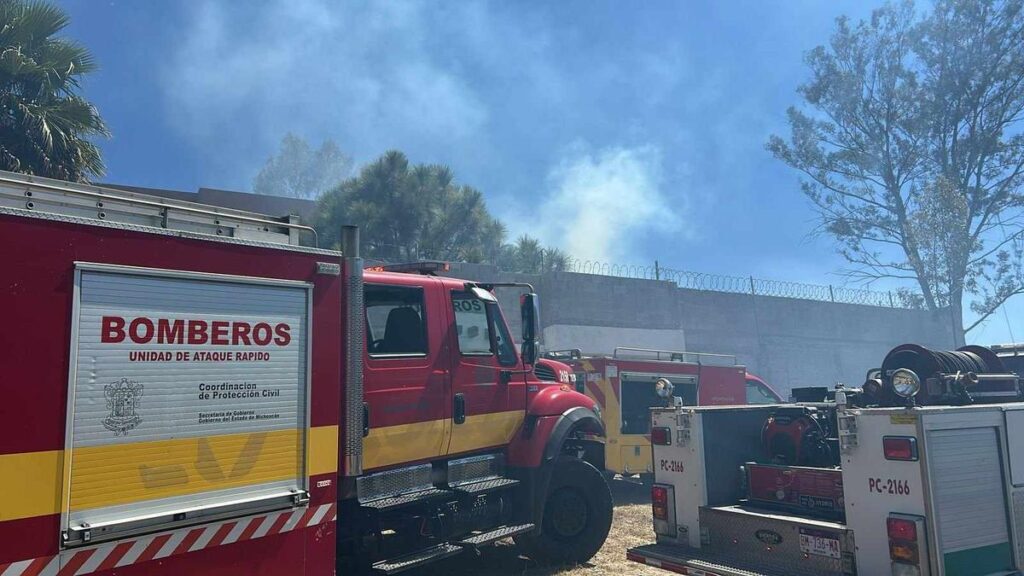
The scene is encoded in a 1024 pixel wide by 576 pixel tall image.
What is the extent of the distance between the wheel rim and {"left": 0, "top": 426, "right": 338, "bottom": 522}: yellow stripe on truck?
9.96 feet

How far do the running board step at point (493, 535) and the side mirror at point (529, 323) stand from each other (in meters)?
1.56

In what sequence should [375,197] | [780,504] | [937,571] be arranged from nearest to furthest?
[937,571] → [780,504] → [375,197]

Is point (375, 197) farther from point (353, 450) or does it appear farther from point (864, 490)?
point (864, 490)

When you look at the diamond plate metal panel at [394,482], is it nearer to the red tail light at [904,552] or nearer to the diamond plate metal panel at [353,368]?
the diamond plate metal panel at [353,368]

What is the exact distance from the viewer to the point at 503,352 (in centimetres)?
680

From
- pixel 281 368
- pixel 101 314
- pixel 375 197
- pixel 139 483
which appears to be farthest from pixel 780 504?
pixel 375 197

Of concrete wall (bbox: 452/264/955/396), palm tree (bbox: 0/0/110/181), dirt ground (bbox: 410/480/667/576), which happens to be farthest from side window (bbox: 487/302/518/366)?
concrete wall (bbox: 452/264/955/396)

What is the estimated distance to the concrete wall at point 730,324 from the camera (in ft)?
68.4

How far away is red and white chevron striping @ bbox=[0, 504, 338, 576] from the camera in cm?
346

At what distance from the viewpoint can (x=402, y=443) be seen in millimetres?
5703

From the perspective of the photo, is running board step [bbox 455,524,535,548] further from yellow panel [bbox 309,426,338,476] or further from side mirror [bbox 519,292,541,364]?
yellow panel [bbox 309,426,338,476]

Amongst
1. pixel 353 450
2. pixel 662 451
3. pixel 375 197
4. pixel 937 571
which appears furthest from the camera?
pixel 375 197

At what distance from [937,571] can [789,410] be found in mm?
2042

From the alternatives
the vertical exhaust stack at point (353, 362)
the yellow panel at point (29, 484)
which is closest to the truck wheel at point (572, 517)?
the vertical exhaust stack at point (353, 362)
